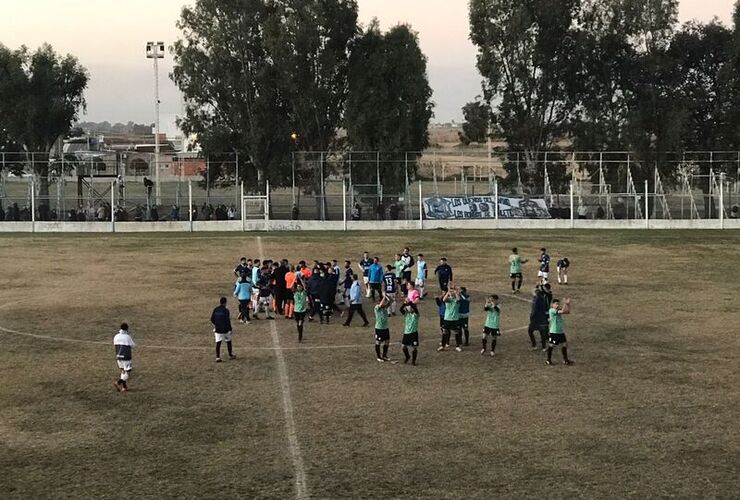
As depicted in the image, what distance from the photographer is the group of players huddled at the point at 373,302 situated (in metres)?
20.8

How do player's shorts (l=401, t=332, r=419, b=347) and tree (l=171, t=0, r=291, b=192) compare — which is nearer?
player's shorts (l=401, t=332, r=419, b=347)

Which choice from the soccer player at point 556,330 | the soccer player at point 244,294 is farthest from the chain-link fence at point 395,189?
the soccer player at point 556,330

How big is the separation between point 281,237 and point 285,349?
33447mm

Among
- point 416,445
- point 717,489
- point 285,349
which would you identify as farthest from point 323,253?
point 717,489

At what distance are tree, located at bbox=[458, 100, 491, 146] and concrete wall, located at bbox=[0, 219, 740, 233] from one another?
44.9 feet

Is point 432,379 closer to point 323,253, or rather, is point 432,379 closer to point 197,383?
point 197,383

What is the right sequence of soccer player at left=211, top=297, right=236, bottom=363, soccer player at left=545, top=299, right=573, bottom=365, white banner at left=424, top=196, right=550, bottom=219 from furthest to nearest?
white banner at left=424, top=196, right=550, bottom=219
soccer player at left=211, top=297, right=236, bottom=363
soccer player at left=545, top=299, right=573, bottom=365

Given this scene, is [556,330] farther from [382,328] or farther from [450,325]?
[382,328]

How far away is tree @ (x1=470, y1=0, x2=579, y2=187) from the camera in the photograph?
73.4 m

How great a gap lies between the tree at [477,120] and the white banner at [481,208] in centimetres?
1118

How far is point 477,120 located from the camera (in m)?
75.1

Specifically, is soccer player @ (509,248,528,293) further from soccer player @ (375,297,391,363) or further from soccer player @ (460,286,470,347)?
soccer player @ (375,297,391,363)

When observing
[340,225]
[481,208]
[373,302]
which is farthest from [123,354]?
[481,208]

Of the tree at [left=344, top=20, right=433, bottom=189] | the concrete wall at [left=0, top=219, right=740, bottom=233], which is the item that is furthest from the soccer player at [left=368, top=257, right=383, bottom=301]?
the tree at [left=344, top=20, right=433, bottom=189]
